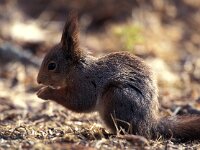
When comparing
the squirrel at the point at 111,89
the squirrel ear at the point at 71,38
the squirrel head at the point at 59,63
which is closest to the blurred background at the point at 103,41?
the squirrel head at the point at 59,63

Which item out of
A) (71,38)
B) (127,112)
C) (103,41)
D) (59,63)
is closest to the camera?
(127,112)

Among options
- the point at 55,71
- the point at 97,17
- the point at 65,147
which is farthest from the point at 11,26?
the point at 65,147

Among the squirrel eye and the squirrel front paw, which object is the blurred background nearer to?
the squirrel front paw

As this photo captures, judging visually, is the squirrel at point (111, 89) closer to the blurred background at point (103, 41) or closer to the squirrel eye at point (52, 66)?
the squirrel eye at point (52, 66)

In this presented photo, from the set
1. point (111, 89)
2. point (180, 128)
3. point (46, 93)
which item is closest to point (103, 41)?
point (46, 93)

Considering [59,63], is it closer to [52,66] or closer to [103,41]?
[52,66]

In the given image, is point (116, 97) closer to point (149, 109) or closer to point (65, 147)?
point (149, 109)

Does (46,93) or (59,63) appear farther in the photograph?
(59,63)
